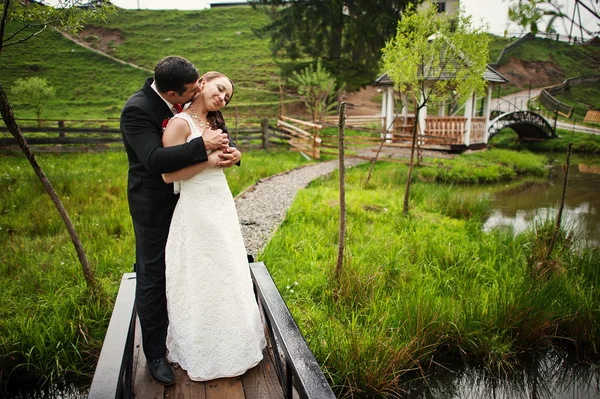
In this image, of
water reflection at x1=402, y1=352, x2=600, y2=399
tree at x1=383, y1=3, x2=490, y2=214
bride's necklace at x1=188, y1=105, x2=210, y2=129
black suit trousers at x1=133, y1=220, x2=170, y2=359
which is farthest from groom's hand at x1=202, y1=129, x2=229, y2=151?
tree at x1=383, y1=3, x2=490, y2=214

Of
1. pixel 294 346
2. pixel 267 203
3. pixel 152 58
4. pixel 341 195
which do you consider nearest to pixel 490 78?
pixel 267 203

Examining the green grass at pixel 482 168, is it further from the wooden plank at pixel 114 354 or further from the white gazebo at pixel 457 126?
the wooden plank at pixel 114 354

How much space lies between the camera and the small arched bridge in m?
20.8

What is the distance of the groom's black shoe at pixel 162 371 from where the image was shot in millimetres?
2354

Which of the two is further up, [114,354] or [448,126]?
[448,126]

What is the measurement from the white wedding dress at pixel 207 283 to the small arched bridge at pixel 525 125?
2113 cm

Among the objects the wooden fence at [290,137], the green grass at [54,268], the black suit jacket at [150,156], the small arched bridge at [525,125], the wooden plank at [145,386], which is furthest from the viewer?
the small arched bridge at [525,125]

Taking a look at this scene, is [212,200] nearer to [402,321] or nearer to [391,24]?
[402,321]

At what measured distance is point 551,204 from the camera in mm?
10516

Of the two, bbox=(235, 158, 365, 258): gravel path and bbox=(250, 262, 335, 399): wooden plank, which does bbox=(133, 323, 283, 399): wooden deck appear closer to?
bbox=(250, 262, 335, 399): wooden plank

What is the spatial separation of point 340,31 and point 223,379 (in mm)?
25497

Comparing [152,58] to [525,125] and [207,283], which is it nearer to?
[525,125]

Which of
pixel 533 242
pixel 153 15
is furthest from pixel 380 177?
pixel 153 15

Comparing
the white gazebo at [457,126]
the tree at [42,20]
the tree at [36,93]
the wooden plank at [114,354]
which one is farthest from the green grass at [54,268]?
the white gazebo at [457,126]
